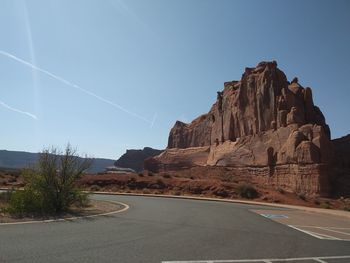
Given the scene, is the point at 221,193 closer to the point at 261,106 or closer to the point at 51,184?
the point at 51,184

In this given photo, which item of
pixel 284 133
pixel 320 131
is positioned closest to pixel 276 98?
pixel 284 133

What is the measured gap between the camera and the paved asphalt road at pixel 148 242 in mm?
8930

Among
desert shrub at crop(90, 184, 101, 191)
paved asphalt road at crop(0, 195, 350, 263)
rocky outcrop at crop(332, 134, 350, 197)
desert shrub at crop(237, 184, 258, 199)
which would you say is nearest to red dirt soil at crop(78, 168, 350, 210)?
desert shrub at crop(90, 184, 101, 191)

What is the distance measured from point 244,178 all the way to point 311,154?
1362 centimetres

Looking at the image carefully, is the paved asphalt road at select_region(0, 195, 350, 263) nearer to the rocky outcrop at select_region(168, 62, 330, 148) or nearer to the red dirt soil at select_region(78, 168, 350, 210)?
the red dirt soil at select_region(78, 168, 350, 210)

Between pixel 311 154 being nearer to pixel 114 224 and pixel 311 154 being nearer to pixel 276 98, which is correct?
pixel 276 98

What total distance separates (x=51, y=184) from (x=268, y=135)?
51408mm

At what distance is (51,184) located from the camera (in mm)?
20016

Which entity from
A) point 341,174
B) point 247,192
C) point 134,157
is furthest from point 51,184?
point 134,157

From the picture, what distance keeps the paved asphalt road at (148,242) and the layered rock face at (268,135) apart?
41.3 m

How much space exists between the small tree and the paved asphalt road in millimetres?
4040

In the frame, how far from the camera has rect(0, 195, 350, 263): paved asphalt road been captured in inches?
352

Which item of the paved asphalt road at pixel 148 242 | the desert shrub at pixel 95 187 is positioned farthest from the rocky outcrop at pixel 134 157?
the paved asphalt road at pixel 148 242

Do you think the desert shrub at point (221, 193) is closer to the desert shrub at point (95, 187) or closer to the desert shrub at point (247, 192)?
the desert shrub at point (247, 192)
